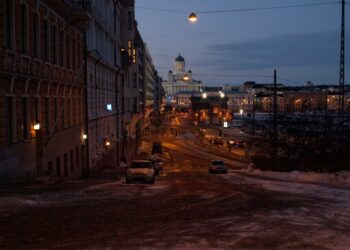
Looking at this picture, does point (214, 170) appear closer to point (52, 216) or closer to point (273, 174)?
point (273, 174)

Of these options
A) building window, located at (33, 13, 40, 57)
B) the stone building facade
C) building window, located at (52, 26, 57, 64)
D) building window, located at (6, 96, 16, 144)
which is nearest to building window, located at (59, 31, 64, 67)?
the stone building facade

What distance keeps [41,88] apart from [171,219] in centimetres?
1259

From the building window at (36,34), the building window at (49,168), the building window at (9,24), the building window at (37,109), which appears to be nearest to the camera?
the building window at (9,24)

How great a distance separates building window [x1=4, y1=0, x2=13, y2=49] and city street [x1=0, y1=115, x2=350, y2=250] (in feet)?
17.0

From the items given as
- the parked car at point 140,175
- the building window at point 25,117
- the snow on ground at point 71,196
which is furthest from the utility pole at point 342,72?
the building window at point 25,117

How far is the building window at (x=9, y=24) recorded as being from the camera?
19172mm

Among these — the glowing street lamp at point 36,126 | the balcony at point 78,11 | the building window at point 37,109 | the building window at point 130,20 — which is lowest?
the glowing street lamp at point 36,126

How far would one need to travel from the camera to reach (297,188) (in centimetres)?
2212

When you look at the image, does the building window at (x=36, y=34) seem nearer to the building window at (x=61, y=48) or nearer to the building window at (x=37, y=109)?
the building window at (x=37, y=109)

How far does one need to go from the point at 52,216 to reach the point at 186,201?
208 inches

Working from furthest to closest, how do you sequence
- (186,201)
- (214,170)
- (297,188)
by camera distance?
(214,170) < (297,188) < (186,201)

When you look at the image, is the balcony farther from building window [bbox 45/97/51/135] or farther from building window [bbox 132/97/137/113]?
building window [bbox 132/97/137/113]

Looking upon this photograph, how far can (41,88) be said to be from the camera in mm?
23938

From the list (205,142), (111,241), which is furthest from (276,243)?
(205,142)
